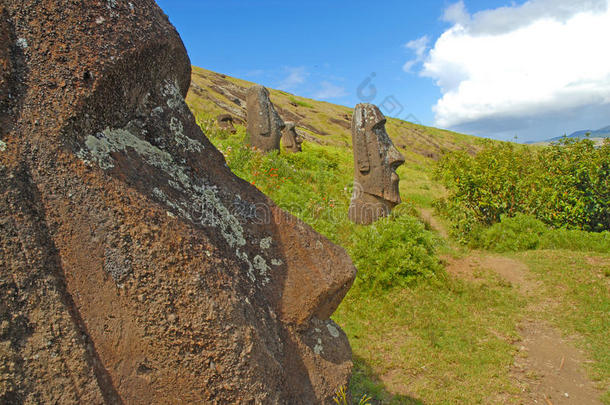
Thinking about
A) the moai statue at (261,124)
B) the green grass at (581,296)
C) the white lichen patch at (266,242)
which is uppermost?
the moai statue at (261,124)

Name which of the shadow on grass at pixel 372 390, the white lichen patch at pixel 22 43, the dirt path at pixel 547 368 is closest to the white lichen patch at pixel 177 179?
the white lichen patch at pixel 22 43

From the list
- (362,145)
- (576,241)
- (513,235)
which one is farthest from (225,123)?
(576,241)

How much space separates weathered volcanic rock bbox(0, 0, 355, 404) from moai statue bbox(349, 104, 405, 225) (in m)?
7.44

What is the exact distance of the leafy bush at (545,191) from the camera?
8070 millimetres

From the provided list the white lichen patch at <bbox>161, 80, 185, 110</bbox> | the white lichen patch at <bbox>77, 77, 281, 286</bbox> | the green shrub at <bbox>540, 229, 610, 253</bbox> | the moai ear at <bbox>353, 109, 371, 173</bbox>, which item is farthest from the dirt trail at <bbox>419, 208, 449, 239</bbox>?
the white lichen patch at <bbox>161, 80, 185, 110</bbox>

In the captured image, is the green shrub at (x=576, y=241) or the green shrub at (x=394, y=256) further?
the green shrub at (x=576, y=241)

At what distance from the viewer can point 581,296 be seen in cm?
534

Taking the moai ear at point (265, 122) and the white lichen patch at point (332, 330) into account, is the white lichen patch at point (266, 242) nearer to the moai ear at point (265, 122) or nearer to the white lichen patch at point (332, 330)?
the white lichen patch at point (332, 330)

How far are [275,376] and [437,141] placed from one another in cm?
4957

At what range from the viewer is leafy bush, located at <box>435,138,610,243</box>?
807cm

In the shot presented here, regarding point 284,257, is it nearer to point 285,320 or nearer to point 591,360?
point 285,320

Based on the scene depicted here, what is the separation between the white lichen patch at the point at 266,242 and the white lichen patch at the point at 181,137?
54 centimetres

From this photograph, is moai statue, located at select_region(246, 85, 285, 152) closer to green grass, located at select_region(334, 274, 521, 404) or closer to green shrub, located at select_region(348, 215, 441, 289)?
green shrub, located at select_region(348, 215, 441, 289)

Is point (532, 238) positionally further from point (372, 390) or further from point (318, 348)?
point (318, 348)
